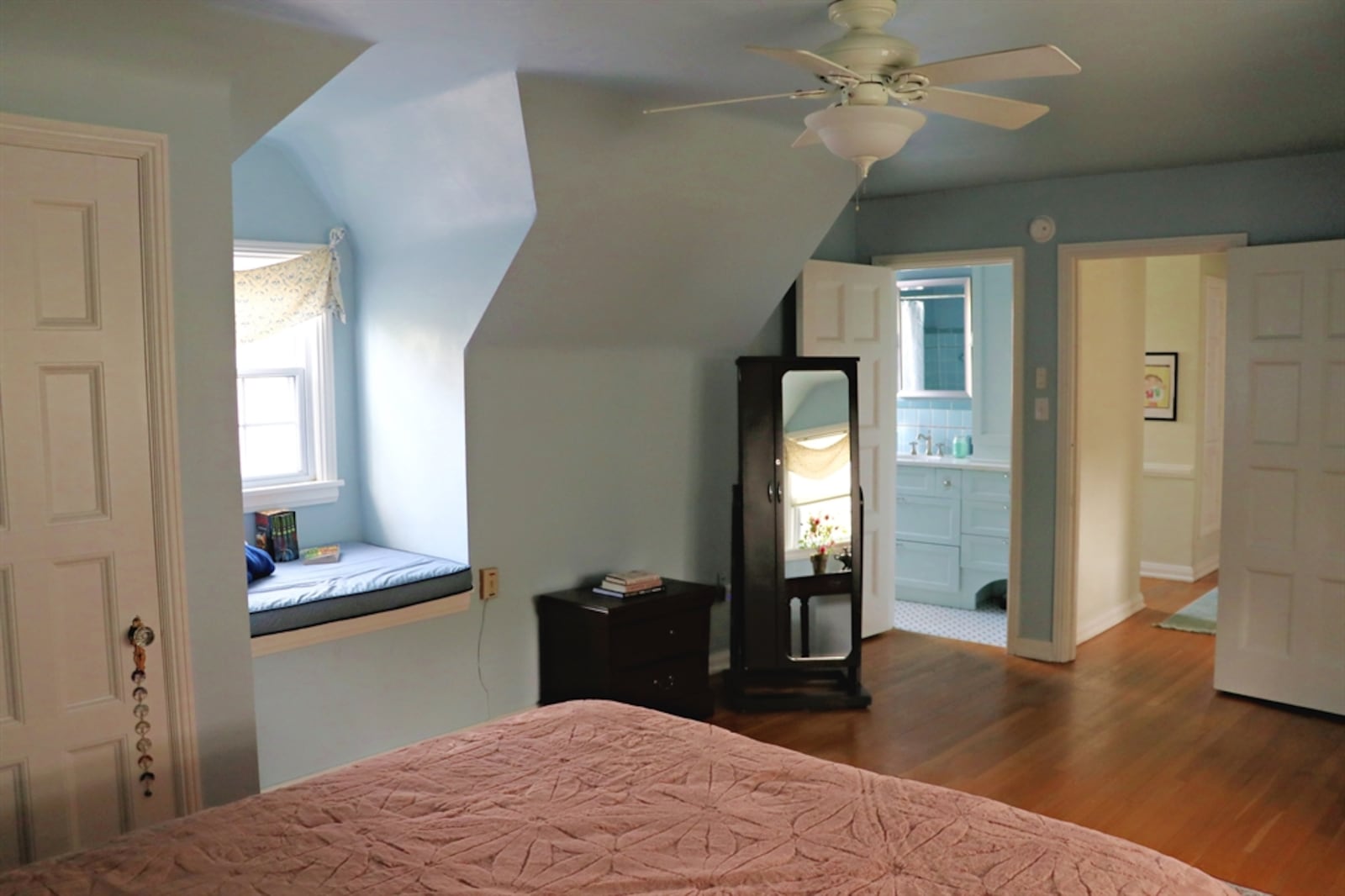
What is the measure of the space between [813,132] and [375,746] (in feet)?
8.36

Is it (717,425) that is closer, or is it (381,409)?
(381,409)

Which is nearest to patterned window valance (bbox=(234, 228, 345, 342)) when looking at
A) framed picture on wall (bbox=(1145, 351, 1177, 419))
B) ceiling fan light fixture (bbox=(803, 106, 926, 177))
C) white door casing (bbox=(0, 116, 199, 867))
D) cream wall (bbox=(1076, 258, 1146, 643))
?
white door casing (bbox=(0, 116, 199, 867))

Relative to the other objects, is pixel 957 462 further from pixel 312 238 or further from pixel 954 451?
pixel 312 238

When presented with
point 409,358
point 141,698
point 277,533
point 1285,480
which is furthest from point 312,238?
point 1285,480

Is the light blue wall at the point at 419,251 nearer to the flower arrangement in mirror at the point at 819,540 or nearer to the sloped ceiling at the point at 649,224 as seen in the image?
the sloped ceiling at the point at 649,224

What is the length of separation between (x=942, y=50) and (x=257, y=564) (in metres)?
2.74

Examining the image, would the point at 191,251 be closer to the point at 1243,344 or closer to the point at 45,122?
the point at 45,122

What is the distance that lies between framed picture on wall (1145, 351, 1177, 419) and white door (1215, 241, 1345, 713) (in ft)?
8.24

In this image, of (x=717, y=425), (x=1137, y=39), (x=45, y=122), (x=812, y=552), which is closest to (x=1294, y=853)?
(x=812, y=552)

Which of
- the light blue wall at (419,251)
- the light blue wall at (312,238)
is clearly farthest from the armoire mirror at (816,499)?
the light blue wall at (312,238)

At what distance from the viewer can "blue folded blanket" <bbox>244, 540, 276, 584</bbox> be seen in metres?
3.54

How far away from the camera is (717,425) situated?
4.91 meters

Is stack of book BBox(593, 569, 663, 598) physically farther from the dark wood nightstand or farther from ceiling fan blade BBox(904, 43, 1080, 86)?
ceiling fan blade BBox(904, 43, 1080, 86)

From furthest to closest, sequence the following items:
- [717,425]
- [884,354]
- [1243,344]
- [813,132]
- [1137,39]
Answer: [884,354] → [717,425] → [1243,344] → [1137,39] → [813,132]
